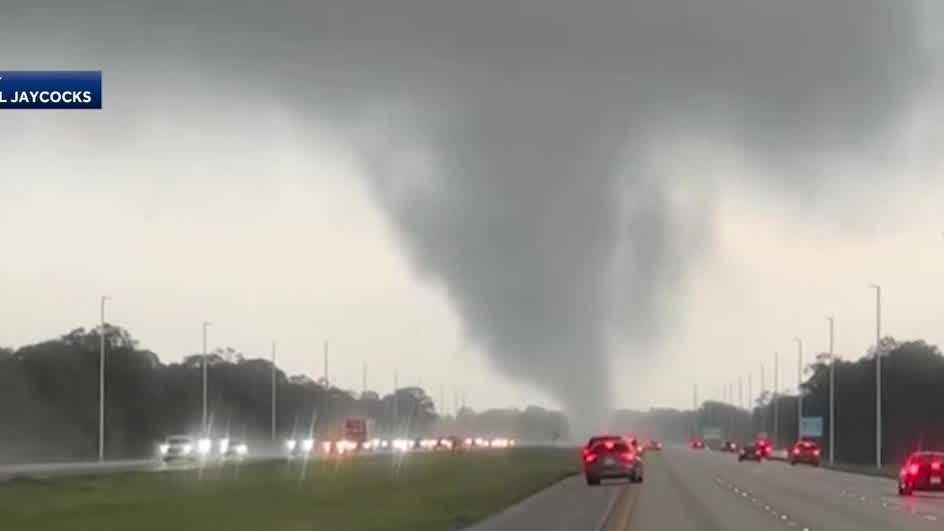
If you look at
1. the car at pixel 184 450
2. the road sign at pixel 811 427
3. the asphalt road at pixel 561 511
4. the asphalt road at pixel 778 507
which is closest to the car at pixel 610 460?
the asphalt road at pixel 778 507

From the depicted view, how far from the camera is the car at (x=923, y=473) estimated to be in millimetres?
71000

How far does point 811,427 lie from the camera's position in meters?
192

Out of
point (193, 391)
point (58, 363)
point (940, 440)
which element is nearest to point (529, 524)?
point (58, 363)

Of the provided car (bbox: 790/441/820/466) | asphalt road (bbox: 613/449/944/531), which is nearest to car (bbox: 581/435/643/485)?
asphalt road (bbox: 613/449/944/531)

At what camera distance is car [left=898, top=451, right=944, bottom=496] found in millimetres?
71000

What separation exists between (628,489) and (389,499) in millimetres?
17139

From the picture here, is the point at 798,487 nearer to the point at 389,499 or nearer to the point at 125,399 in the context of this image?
the point at 389,499

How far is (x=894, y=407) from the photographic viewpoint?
18450 centimetres

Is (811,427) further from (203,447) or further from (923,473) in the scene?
(923,473)

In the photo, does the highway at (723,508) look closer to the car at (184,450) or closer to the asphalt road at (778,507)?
the asphalt road at (778,507)

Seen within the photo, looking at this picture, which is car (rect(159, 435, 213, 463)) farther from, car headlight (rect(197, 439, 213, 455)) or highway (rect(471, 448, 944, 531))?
highway (rect(471, 448, 944, 531))

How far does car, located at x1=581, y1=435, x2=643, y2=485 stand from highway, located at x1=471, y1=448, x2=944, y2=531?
1.09m

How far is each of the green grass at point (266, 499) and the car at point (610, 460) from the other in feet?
8.89

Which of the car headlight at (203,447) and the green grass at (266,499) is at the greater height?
the green grass at (266,499)
